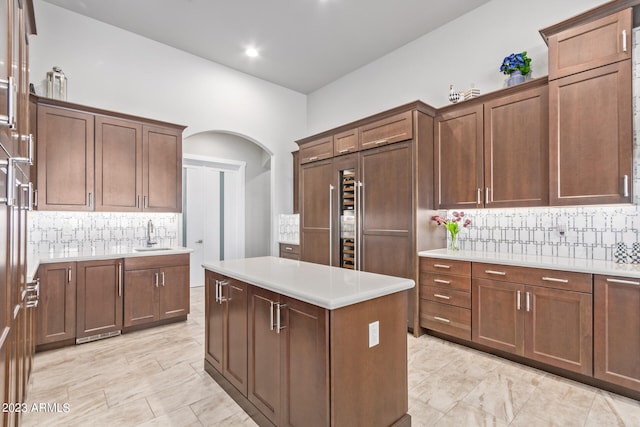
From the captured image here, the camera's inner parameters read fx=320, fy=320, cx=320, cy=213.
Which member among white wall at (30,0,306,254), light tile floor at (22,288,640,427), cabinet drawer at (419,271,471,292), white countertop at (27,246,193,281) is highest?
white wall at (30,0,306,254)

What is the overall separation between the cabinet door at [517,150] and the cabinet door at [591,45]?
0.24m

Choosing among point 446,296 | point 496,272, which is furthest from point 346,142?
point 496,272

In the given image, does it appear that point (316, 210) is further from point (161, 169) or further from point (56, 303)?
point (56, 303)

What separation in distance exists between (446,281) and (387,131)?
1760 mm

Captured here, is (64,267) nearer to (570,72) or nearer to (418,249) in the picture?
(418,249)

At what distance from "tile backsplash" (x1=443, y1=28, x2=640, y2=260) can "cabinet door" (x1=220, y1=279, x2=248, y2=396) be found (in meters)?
2.72

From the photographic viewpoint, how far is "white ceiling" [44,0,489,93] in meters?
3.59

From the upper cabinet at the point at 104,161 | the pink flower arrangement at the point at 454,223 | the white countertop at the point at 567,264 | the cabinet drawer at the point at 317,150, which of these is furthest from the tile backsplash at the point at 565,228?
the upper cabinet at the point at 104,161

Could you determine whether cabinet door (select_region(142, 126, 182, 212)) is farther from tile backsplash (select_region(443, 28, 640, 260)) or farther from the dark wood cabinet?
tile backsplash (select_region(443, 28, 640, 260))

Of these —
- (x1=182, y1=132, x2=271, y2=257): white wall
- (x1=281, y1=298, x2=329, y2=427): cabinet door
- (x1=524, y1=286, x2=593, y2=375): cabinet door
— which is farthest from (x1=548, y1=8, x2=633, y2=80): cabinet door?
(x1=182, y1=132, x2=271, y2=257): white wall

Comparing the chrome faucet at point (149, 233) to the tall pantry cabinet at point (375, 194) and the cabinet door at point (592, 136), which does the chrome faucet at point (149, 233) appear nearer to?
the tall pantry cabinet at point (375, 194)

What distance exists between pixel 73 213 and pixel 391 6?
4.38 metres

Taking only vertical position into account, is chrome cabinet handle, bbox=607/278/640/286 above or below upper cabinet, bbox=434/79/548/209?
below

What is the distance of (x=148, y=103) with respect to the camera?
4.27 m
